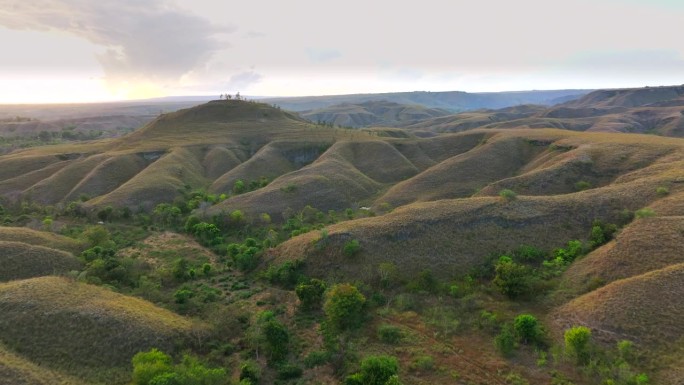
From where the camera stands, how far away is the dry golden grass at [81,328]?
30359 mm

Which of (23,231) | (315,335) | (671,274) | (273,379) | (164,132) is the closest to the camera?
(273,379)

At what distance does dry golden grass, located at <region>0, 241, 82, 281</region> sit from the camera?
4409 centimetres

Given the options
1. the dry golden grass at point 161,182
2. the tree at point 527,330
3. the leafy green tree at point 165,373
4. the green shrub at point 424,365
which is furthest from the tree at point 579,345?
the dry golden grass at point 161,182

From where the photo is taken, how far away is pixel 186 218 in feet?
244

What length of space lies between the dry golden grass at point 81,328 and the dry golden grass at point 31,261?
22.5ft

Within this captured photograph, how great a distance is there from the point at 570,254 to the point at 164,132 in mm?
132735

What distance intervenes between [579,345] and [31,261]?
57895 mm

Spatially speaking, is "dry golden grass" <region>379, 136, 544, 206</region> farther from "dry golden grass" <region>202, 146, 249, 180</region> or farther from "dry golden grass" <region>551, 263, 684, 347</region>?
"dry golden grass" <region>202, 146, 249, 180</region>

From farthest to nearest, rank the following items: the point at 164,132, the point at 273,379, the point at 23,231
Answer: the point at 164,132, the point at 23,231, the point at 273,379

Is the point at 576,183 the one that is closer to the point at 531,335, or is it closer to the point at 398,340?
the point at 531,335

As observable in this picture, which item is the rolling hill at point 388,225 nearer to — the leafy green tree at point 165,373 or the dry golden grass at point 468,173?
the dry golden grass at point 468,173

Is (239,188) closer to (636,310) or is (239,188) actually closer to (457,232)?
(457,232)

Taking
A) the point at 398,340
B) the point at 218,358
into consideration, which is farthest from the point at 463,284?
the point at 218,358

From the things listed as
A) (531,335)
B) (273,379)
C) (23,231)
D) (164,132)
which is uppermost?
(164,132)
